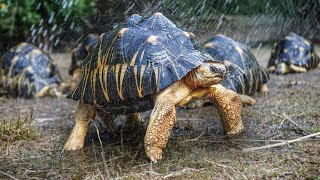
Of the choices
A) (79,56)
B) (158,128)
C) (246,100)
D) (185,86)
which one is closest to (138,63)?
(185,86)

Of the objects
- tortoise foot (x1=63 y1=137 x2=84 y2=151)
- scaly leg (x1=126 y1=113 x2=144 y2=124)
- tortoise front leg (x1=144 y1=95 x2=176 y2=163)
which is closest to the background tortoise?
scaly leg (x1=126 y1=113 x2=144 y2=124)

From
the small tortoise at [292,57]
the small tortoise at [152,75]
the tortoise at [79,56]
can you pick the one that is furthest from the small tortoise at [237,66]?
the small tortoise at [292,57]

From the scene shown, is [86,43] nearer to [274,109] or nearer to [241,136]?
[274,109]

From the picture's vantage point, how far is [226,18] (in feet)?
35.0

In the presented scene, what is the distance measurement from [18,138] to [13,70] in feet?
11.3

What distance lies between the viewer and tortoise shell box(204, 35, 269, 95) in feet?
17.5

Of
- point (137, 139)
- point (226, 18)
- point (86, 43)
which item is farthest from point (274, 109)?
point (226, 18)

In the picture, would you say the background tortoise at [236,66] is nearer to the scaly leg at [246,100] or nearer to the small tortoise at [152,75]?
the scaly leg at [246,100]

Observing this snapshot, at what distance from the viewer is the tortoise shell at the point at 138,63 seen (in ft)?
10.3

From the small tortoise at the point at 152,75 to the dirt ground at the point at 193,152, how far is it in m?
0.24

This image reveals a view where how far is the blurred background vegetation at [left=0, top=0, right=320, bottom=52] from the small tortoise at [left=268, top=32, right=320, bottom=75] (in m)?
1.37

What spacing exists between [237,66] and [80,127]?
7.89 ft

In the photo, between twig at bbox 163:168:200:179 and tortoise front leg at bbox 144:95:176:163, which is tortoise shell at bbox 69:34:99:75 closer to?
tortoise front leg at bbox 144:95:176:163

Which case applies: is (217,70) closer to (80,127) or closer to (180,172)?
(180,172)
